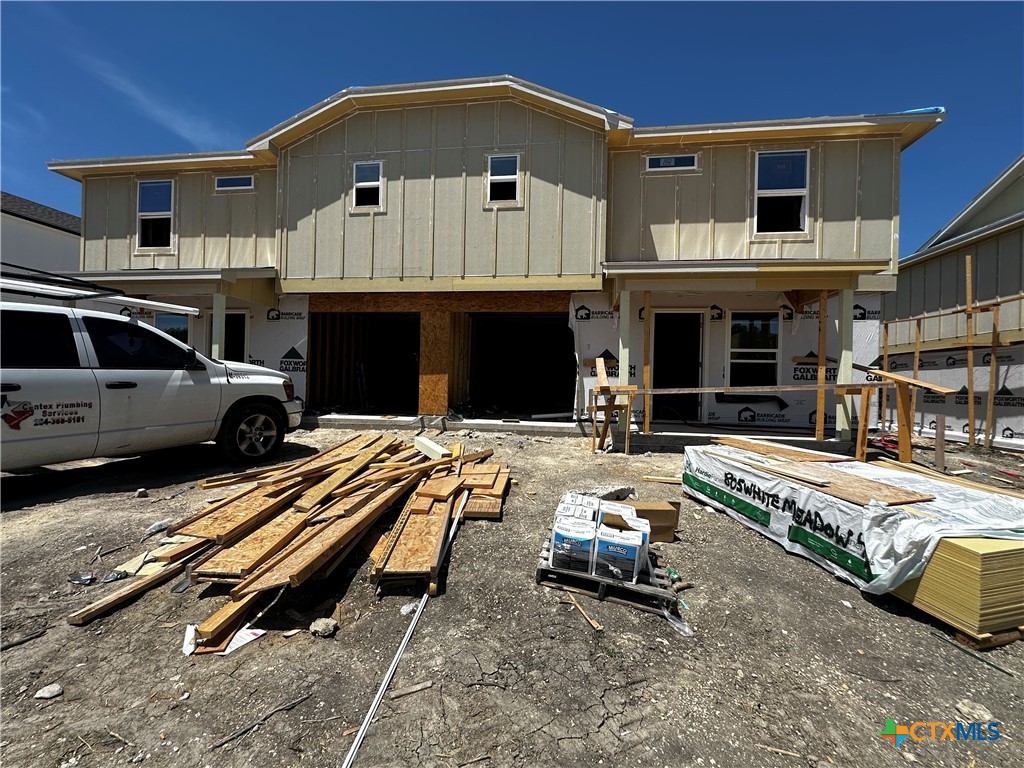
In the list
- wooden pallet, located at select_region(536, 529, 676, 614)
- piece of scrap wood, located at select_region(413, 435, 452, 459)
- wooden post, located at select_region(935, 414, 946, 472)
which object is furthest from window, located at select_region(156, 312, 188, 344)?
wooden post, located at select_region(935, 414, 946, 472)

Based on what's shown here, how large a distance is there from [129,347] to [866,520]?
766 centimetres

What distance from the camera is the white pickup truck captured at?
14.6ft

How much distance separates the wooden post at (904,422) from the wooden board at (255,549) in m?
7.69

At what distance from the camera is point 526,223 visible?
984 centimetres

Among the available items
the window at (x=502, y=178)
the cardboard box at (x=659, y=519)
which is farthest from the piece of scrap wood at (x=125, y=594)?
the window at (x=502, y=178)

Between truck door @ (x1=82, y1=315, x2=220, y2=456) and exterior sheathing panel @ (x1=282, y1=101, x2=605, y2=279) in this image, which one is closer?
truck door @ (x1=82, y1=315, x2=220, y2=456)

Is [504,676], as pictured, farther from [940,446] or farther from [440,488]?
[940,446]

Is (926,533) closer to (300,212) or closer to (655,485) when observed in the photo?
(655,485)

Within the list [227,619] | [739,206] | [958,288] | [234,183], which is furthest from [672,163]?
[227,619]

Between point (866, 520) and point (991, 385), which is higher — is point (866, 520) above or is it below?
below

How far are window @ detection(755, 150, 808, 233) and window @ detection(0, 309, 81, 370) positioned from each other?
11831 millimetres

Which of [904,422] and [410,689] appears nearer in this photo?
[410,689]

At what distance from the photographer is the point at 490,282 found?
9938 mm

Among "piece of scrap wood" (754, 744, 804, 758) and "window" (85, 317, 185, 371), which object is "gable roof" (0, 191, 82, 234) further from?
"piece of scrap wood" (754, 744, 804, 758)
